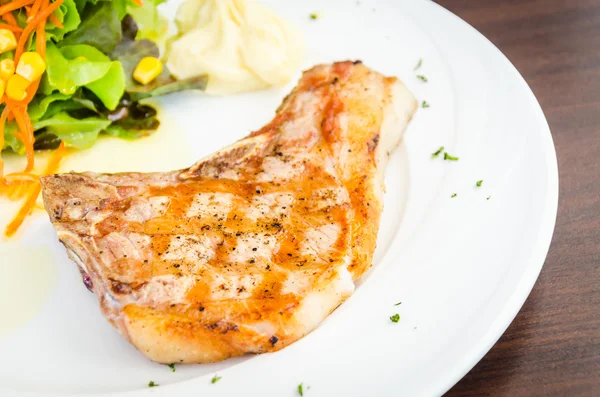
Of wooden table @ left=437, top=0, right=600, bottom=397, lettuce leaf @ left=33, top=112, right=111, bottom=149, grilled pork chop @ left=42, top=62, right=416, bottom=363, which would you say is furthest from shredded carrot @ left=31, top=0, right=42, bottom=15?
wooden table @ left=437, top=0, right=600, bottom=397

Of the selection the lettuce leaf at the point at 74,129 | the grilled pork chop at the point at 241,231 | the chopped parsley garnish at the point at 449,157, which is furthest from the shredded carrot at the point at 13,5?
the chopped parsley garnish at the point at 449,157

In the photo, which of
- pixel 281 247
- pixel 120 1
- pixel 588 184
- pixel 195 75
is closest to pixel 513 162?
pixel 588 184

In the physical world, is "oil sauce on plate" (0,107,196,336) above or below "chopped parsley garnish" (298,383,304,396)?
below

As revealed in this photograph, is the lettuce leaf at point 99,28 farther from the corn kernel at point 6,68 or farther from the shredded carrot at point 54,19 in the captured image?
the corn kernel at point 6,68

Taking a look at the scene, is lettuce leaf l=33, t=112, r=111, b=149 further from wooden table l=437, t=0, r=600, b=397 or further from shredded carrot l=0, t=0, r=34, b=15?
wooden table l=437, t=0, r=600, b=397

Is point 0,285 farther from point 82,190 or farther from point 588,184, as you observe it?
point 588,184

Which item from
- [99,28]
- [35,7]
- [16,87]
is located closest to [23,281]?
[16,87]

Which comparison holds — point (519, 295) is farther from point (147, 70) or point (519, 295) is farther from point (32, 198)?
point (147, 70)
